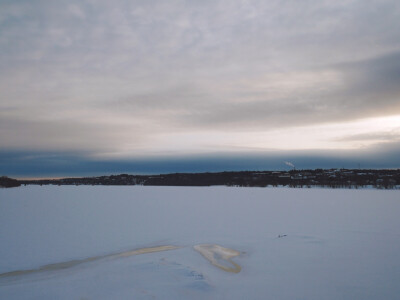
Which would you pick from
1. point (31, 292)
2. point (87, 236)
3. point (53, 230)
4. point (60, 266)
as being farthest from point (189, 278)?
point (53, 230)

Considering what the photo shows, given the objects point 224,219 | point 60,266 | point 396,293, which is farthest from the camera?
point 224,219

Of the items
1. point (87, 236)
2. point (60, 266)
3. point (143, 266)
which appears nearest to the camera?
point (143, 266)

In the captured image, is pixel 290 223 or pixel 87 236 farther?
pixel 290 223

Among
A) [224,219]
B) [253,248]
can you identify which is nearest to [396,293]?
[253,248]

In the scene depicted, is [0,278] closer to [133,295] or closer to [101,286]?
[101,286]

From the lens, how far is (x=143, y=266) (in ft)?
23.3

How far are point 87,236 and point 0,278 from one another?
15.0 ft

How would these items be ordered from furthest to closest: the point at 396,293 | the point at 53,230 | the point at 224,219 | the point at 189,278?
the point at 224,219, the point at 53,230, the point at 189,278, the point at 396,293

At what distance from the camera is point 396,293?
17.4 ft

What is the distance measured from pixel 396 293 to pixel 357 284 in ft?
2.14

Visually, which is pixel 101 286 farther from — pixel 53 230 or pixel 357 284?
pixel 53 230

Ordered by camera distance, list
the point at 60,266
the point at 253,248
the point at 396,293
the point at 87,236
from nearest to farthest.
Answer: the point at 396,293 < the point at 60,266 < the point at 253,248 < the point at 87,236

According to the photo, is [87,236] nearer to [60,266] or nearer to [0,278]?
[60,266]

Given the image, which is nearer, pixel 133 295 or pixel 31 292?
pixel 133 295
